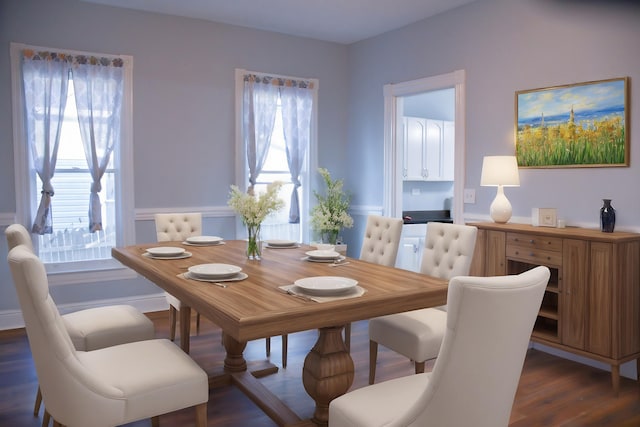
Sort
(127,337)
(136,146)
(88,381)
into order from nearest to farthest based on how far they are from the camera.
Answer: (88,381) → (127,337) → (136,146)

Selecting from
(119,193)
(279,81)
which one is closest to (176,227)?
(119,193)

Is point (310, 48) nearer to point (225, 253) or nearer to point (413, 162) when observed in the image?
point (413, 162)

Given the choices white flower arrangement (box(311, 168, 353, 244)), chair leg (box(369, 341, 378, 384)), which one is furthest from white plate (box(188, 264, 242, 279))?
white flower arrangement (box(311, 168, 353, 244))

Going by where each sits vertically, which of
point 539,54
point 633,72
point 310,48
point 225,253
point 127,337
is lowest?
point 127,337

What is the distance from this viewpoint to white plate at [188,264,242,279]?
2309 millimetres

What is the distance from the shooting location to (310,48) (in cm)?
569

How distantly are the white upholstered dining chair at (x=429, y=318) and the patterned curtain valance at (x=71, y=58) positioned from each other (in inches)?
124

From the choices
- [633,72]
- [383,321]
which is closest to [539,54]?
A: [633,72]

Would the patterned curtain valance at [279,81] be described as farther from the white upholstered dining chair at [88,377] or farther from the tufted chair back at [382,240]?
the white upholstered dining chair at [88,377]

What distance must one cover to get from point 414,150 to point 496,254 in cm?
276

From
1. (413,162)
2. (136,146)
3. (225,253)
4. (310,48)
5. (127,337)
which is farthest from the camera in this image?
(413,162)

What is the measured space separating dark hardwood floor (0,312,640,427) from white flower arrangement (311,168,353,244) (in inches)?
63.9

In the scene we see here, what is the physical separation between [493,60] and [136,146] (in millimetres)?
3183

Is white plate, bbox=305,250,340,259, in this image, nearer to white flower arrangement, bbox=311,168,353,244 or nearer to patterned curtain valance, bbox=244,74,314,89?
white flower arrangement, bbox=311,168,353,244
